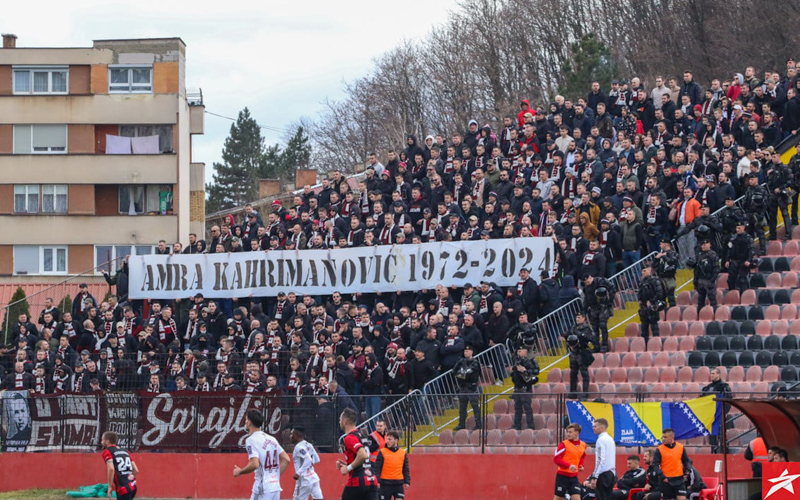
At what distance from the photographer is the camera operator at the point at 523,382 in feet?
71.8

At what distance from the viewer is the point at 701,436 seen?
20.5m

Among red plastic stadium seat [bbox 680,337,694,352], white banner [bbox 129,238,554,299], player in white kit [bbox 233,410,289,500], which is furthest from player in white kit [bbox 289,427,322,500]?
white banner [bbox 129,238,554,299]

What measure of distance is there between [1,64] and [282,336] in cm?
3388

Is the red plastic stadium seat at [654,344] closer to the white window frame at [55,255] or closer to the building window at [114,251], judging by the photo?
the building window at [114,251]

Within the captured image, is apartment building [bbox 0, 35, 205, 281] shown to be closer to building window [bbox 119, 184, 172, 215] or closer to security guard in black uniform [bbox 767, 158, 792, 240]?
building window [bbox 119, 184, 172, 215]

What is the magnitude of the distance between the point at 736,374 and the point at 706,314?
2067mm

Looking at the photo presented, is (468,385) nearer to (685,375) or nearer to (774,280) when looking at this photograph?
(685,375)

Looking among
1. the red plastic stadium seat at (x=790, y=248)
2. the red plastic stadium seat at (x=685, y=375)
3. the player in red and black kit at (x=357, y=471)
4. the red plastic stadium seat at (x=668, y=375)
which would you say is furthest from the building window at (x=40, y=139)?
the player in red and black kit at (x=357, y=471)

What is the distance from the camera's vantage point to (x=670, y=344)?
23688 millimetres

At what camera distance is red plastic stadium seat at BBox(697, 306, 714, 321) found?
24156mm

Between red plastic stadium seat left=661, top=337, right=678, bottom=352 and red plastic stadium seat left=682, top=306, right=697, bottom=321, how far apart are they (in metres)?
0.81

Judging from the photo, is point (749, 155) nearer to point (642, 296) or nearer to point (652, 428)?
point (642, 296)

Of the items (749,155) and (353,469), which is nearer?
(353,469)

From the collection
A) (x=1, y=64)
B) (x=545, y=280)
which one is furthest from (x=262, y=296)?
(x=1, y=64)
